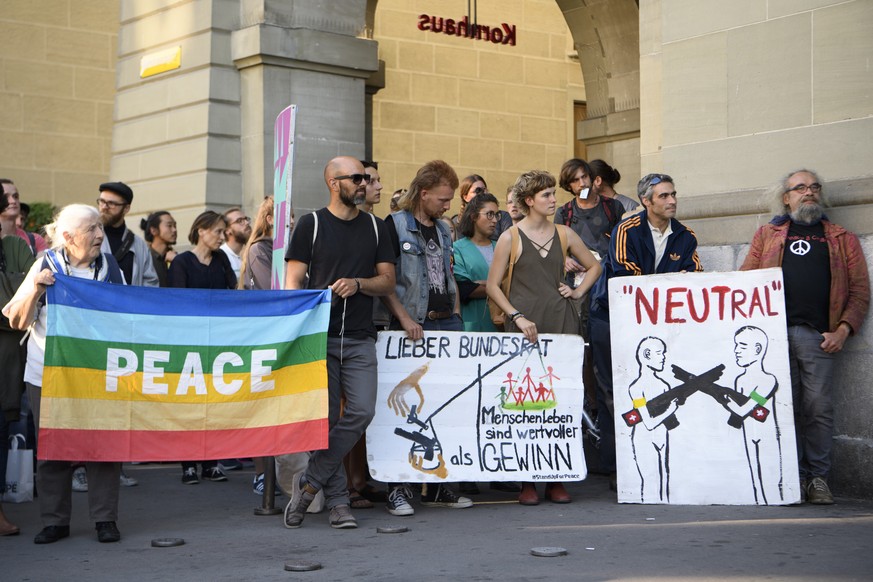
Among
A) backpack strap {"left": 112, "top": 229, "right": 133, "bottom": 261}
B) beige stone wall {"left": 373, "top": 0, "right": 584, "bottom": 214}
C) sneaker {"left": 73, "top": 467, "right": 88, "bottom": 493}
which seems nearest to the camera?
sneaker {"left": 73, "top": 467, "right": 88, "bottom": 493}

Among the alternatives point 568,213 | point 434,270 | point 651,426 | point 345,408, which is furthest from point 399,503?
point 568,213

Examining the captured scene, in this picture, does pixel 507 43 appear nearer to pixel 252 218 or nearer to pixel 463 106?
pixel 463 106

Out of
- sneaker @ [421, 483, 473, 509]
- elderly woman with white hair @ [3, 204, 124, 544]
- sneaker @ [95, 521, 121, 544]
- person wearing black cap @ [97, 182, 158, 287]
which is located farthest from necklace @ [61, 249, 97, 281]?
sneaker @ [421, 483, 473, 509]

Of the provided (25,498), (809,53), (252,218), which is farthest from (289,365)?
(252,218)

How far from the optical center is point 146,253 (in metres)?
10.1

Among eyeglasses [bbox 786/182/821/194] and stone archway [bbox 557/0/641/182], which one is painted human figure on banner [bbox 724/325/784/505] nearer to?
eyeglasses [bbox 786/182/821/194]

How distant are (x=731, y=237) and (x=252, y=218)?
6328 mm

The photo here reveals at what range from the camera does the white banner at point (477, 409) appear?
816cm

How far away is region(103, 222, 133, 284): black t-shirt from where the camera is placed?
383 inches

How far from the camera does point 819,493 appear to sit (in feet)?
26.7

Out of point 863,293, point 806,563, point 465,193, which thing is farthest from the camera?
point 465,193

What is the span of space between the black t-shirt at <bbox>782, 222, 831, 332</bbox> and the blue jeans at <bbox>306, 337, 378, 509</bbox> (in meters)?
2.77

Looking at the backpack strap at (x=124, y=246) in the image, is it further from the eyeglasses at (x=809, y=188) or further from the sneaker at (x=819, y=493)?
the sneaker at (x=819, y=493)

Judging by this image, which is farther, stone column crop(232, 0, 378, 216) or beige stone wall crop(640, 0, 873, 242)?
stone column crop(232, 0, 378, 216)
